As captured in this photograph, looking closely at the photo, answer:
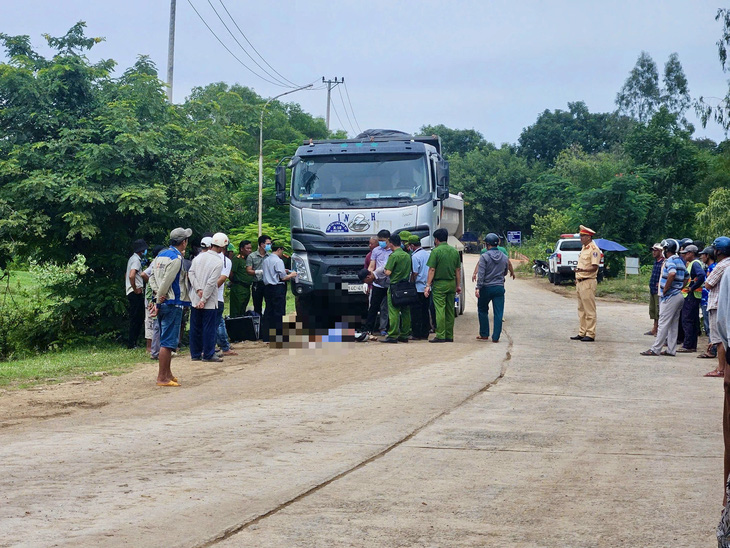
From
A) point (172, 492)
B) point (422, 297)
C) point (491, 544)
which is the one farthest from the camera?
point (422, 297)

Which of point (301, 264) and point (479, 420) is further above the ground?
point (301, 264)

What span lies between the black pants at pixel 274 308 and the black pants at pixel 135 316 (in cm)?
213

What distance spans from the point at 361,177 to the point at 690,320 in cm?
639

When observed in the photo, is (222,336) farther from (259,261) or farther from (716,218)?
(716,218)

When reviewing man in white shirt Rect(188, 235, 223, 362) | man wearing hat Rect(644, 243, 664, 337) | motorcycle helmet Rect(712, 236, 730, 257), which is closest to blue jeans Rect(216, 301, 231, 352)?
man in white shirt Rect(188, 235, 223, 362)

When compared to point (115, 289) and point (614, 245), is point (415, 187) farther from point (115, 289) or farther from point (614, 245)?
point (614, 245)

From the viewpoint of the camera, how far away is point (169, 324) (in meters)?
11.6

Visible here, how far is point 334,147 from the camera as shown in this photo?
18.0 metres

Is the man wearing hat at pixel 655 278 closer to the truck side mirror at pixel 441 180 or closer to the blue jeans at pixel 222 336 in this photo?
the truck side mirror at pixel 441 180

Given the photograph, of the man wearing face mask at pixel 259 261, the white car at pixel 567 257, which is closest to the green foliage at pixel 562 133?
the white car at pixel 567 257

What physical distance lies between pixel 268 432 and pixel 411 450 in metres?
1.49

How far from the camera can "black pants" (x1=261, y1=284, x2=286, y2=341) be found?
642 inches

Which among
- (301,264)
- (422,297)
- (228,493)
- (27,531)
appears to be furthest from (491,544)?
(301,264)

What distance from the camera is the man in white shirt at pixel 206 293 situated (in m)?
13.7
